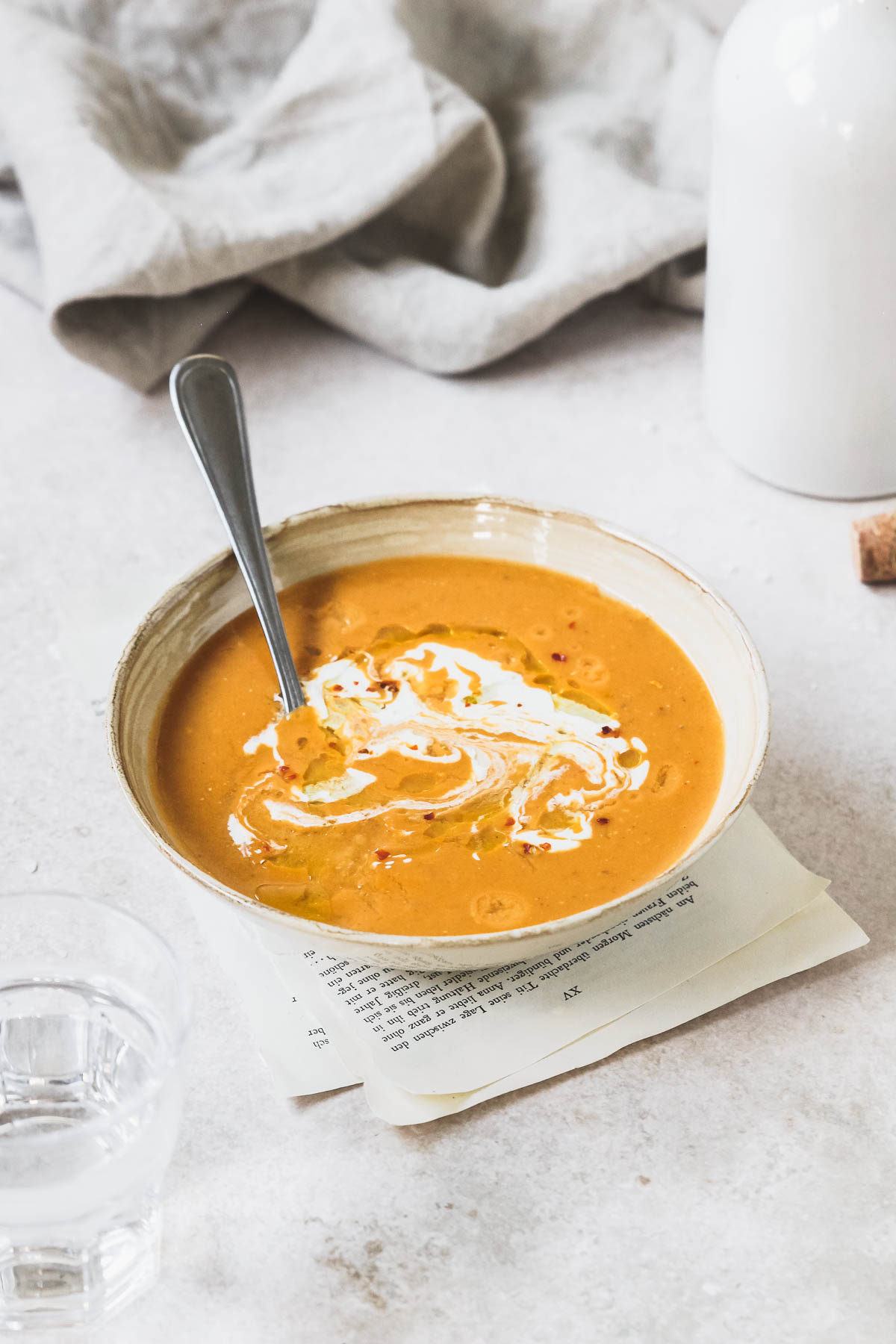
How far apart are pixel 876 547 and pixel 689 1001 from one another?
0.53m

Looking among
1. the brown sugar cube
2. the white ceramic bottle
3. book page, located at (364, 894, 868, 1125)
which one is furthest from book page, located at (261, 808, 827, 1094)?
the white ceramic bottle

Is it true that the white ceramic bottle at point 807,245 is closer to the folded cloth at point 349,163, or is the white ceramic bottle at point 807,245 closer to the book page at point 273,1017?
the folded cloth at point 349,163

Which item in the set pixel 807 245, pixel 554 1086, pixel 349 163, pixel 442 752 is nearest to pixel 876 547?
pixel 807 245

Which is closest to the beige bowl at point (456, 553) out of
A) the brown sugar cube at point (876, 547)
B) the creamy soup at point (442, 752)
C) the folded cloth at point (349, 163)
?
the creamy soup at point (442, 752)

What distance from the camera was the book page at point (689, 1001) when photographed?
85 centimetres

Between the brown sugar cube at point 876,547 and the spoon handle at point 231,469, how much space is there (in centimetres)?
54

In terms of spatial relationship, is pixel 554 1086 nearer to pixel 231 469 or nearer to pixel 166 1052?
pixel 166 1052

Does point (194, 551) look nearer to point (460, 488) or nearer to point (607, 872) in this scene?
point (460, 488)

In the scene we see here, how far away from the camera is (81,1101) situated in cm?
85

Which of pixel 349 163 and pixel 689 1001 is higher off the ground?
pixel 349 163

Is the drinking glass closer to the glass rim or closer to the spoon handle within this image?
the glass rim

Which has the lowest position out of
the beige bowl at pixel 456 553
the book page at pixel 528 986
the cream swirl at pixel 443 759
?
the book page at pixel 528 986

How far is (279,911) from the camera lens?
80cm

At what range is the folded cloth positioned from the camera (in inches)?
59.9
